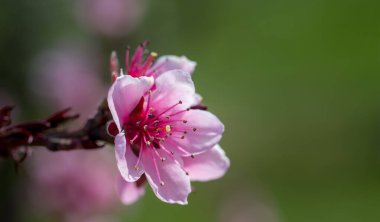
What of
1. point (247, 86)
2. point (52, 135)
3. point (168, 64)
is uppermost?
point (168, 64)

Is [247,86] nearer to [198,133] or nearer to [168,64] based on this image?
[168,64]

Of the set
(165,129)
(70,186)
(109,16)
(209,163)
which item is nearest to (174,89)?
(165,129)

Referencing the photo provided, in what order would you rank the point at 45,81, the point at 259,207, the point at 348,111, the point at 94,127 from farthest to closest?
the point at 348,111, the point at 259,207, the point at 45,81, the point at 94,127

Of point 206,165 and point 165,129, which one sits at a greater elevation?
point 165,129

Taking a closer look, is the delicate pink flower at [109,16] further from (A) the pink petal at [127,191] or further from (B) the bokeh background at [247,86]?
(A) the pink petal at [127,191]

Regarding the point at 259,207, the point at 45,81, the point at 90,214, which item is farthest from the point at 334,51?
the point at 90,214

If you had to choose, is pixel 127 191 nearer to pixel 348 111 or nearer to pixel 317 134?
pixel 317 134
